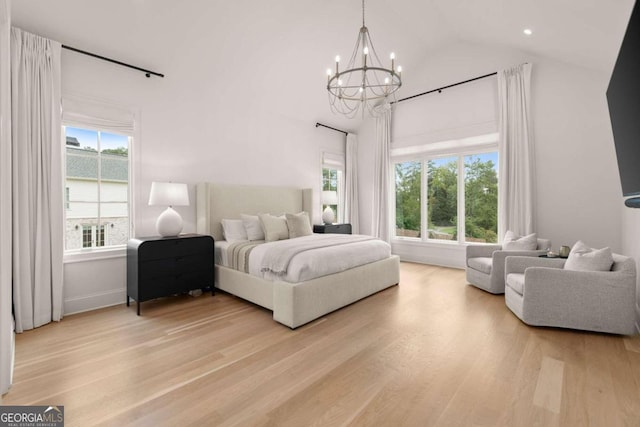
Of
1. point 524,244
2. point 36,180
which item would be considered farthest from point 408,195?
point 36,180

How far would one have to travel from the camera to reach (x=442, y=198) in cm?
561

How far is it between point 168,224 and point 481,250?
4.13 m

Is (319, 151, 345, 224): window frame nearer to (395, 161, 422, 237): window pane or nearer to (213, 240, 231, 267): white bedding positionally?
(395, 161, 422, 237): window pane

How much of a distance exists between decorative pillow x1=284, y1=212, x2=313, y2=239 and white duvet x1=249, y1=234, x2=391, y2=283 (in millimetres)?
723

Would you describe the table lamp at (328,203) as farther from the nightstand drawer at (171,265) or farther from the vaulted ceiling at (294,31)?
the nightstand drawer at (171,265)

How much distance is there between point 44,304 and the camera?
9.30 feet

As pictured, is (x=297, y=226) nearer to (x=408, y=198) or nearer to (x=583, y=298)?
(x=408, y=198)

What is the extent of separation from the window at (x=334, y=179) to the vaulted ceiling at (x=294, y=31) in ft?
4.26

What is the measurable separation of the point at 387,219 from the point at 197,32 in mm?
4485

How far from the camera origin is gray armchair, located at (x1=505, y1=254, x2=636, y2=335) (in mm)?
2537

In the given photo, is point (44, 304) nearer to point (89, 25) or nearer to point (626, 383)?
point (89, 25)

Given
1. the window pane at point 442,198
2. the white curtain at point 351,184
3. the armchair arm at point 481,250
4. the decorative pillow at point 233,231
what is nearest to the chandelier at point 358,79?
the white curtain at point 351,184

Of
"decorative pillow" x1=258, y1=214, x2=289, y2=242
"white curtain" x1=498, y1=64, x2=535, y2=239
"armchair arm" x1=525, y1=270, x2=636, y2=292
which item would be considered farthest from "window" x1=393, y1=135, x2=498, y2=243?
"decorative pillow" x1=258, y1=214, x2=289, y2=242

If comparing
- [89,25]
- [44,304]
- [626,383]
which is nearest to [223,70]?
[89,25]
